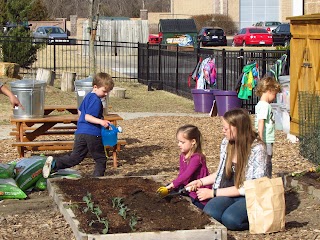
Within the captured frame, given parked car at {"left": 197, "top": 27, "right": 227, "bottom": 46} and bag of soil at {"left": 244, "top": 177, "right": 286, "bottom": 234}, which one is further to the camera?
parked car at {"left": 197, "top": 27, "right": 227, "bottom": 46}

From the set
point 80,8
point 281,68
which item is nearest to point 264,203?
point 281,68

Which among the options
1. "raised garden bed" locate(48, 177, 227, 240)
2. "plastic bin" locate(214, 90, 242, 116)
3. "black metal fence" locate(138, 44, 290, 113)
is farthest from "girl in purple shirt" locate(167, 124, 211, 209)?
"black metal fence" locate(138, 44, 290, 113)

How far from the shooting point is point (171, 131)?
13.6 meters

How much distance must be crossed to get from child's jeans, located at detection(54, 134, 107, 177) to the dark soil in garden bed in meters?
0.60

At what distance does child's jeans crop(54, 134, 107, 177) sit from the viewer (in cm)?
888

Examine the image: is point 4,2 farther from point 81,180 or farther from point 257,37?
point 257,37

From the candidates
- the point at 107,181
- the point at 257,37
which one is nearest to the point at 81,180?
the point at 107,181

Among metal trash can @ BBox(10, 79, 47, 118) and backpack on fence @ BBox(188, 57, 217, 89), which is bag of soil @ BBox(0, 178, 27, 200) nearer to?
metal trash can @ BBox(10, 79, 47, 118)

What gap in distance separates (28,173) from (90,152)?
756 millimetres

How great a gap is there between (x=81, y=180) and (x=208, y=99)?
8.89 meters

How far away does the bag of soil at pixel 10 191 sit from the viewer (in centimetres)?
802

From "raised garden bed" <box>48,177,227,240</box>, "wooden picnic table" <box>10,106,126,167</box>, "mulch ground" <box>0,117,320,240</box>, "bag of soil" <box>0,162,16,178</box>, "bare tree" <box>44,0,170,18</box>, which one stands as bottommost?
"mulch ground" <box>0,117,320,240</box>

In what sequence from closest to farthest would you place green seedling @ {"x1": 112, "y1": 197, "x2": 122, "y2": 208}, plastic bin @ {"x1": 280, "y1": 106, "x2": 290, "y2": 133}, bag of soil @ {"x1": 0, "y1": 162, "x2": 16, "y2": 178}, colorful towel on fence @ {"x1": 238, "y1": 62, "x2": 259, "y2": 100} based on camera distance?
green seedling @ {"x1": 112, "y1": 197, "x2": 122, "y2": 208} → bag of soil @ {"x1": 0, "y1": 162, "x2": 16, "y2": 178} → plastic bin @ {"x1": 280, "y1": 106, "x2": 290, "y2": 133} → colorful towel on fence @ {"x1": 238, "y1": 62, "x2": 259, "y2": 100}

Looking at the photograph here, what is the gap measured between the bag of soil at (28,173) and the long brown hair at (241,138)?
2.44 meters
